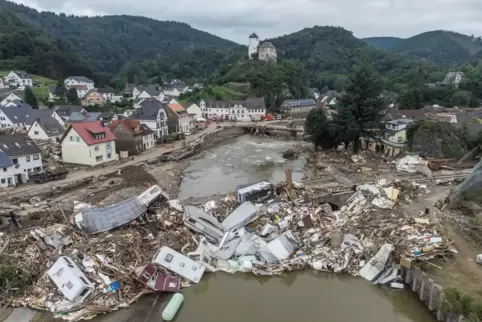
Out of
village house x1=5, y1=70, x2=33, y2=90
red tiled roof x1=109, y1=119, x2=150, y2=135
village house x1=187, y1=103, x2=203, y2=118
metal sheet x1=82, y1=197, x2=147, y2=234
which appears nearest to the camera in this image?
metal sheet x1=82, y1=197, x2=147, y2=234

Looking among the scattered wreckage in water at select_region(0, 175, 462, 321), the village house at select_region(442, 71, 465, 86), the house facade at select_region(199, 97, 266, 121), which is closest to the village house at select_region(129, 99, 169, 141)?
the house facade at select_region(199, 97, 266, 121)

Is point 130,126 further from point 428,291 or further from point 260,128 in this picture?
point 428,291

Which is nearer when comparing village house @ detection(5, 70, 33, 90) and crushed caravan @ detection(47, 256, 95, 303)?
crushed caravan @ detection(47, 256, 95, 303)

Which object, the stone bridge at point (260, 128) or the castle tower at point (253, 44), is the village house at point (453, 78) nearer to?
the castle tower at point (253, 44)

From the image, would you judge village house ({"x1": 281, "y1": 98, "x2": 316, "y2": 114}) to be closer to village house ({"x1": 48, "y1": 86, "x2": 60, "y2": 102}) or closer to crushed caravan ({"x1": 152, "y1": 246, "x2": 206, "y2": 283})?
village house ({"x1": 48, "y1": 86, "x2": 60, "y2": 102})

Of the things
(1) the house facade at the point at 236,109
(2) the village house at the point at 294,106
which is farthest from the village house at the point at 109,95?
(2) the village house at the point at 294,106

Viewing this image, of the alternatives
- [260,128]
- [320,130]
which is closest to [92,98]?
[260,128]
